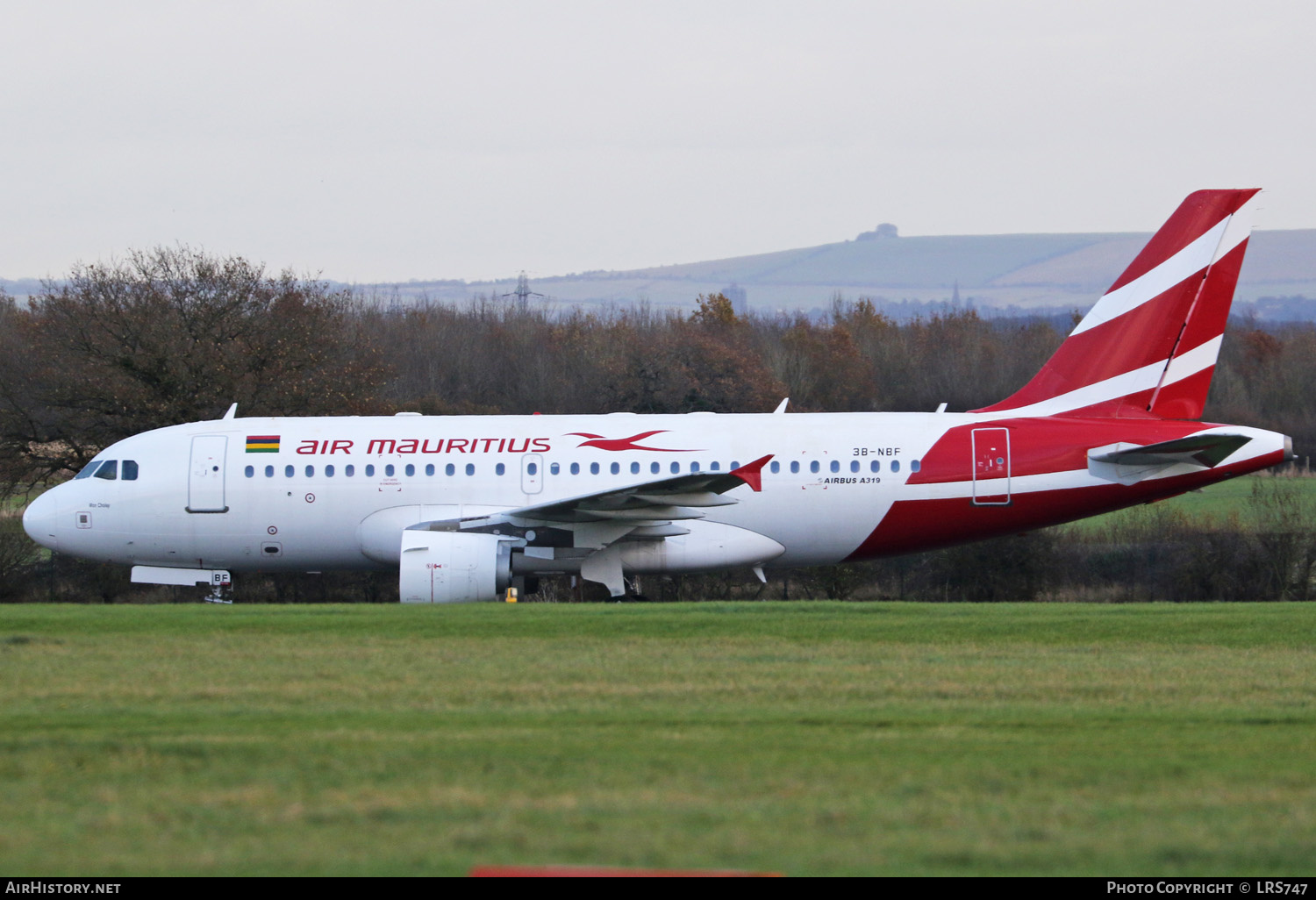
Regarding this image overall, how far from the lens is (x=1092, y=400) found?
2334cm

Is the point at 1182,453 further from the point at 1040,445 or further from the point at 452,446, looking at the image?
the point at 452,446

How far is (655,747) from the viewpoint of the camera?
365 inches

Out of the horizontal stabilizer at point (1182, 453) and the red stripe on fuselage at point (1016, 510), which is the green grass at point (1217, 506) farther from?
the horizontal stabilizer at point (1182, 453)

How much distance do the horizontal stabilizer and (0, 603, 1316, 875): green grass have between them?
5990 millimetres

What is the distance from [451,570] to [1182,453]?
11.0m

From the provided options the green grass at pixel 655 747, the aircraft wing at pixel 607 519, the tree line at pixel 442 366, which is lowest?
the green grass at pixel 655 747

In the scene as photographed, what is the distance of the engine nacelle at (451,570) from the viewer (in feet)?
69.6

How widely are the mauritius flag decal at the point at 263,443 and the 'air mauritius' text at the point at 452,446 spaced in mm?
834

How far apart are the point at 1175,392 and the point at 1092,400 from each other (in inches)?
52.3

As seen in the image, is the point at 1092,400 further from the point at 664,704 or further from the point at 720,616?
the point at 664,704

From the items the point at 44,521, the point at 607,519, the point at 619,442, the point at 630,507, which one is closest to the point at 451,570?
the point at 607,519

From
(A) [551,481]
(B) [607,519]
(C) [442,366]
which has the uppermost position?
(C) [442,366]

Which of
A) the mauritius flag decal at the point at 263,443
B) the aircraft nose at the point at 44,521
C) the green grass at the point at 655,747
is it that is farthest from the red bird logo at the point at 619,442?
the aircraft nose at the point at 44,521
